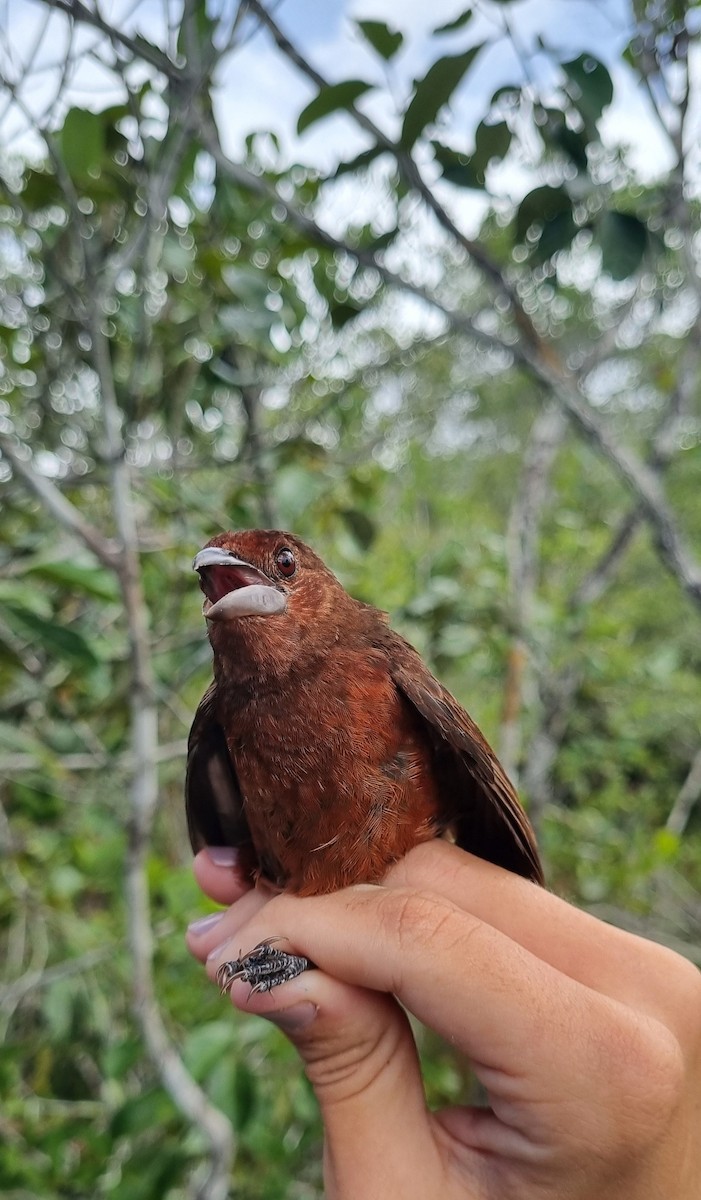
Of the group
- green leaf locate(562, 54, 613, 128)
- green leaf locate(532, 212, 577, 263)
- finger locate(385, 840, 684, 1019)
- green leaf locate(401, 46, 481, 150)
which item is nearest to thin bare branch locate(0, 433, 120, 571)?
finger locate(385, 840, 684, 1019)

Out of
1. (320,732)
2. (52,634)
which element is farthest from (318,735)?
(52,634)

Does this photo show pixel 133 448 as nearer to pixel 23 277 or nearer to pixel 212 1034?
pixel 23 277

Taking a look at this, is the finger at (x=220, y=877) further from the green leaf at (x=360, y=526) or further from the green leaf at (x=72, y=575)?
the green leaf at (x=360, y=526)

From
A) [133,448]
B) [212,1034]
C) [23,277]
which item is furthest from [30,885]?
[23,277]

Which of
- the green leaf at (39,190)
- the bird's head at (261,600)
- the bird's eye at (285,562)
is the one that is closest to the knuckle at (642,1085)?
the bird's head at (261,600)

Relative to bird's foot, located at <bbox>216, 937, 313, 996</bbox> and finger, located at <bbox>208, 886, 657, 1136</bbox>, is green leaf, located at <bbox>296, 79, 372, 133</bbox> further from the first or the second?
bird's foot, located at <bbox>216, 937, 313, 996</bbox>

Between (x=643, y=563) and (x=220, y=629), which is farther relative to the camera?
(x=643, y=563)
